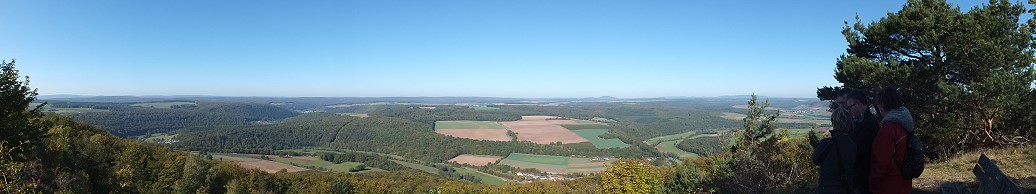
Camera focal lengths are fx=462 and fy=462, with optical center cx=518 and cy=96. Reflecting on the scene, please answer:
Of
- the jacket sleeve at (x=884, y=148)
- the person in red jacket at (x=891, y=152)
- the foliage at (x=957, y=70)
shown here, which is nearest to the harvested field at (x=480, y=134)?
the foliage at (x=957, y=70)

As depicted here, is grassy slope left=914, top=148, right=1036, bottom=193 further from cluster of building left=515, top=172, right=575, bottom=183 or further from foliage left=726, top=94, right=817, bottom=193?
cluster of building left=515, top=172, right=575, bottom=183

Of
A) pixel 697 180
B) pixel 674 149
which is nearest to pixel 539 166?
pixel 674 149

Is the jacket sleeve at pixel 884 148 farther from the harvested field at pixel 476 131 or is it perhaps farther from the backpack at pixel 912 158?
the harvested field at pixel 476 131

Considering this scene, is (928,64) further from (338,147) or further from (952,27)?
(338,147)

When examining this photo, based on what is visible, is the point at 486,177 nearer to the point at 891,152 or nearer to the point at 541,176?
the point at 541,176

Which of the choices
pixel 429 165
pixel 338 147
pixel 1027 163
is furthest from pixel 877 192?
pixel 338 147
